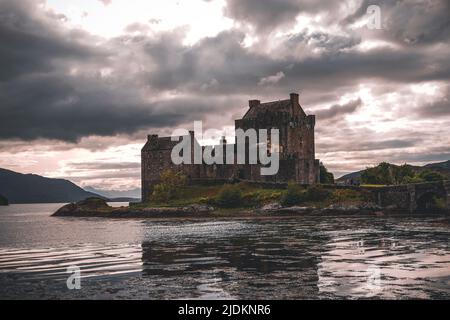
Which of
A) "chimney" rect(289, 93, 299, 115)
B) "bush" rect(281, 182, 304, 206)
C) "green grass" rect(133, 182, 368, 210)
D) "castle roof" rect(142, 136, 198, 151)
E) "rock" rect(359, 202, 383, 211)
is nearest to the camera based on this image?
"rock" rect(359, 202, 383, 211)

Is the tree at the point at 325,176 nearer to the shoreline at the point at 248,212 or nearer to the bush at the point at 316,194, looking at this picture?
the bush at the point at 316,194

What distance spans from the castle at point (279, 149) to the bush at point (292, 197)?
45.1 feet

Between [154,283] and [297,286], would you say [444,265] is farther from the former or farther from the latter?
[154,283]

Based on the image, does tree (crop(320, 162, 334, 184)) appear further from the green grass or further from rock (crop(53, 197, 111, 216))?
rock (crop(53, 197, 111, 216))

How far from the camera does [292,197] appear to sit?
77.8 meters

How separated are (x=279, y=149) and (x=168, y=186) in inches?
867

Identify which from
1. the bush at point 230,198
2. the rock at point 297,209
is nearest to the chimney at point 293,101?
the bush at point 230,198

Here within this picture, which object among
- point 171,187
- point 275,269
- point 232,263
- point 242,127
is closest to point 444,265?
point 275,269

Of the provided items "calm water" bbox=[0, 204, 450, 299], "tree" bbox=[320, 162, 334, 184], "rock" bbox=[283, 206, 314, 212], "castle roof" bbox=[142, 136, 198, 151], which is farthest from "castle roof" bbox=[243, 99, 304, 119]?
"calm water" bbox=[0, 204, 450, 299]

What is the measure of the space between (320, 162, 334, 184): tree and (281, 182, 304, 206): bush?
20.1 metres

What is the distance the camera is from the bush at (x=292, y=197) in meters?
77.6

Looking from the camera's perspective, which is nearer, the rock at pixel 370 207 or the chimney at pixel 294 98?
the rock at pixel 370 207

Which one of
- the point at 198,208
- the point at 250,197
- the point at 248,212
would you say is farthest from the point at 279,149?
the point at 198,208

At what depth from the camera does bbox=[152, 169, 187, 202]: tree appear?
9206cm
